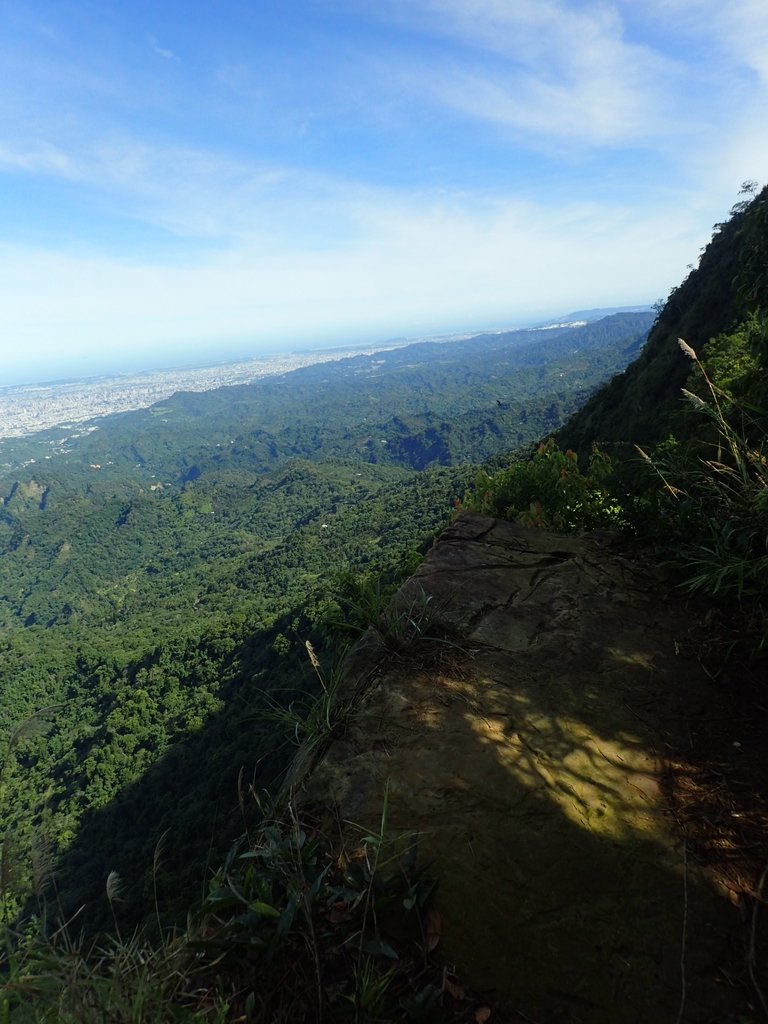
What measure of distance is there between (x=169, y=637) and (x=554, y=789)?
7128cm

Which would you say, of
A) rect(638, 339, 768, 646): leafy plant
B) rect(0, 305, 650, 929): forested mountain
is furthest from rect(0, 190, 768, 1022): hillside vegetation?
rect(0, 305, 650, 929): forested mountain

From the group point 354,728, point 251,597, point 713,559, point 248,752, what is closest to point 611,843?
point 354,728

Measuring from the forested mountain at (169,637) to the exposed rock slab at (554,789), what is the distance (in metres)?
0.72

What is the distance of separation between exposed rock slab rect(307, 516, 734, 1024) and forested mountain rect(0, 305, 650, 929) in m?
0.72

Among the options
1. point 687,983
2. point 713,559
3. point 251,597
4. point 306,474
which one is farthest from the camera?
point 306,474

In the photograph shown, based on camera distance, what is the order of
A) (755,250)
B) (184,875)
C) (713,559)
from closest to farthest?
→ (713,559) < (755,250) < (184,875)

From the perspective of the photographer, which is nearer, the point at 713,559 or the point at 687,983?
the point at 687,983

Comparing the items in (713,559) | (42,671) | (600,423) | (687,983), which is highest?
(713,559)

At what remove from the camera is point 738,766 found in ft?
6.40

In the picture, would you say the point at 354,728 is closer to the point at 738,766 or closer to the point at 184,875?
the point at 738,766

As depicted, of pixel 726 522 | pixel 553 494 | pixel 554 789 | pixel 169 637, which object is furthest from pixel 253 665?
pixel 726 522

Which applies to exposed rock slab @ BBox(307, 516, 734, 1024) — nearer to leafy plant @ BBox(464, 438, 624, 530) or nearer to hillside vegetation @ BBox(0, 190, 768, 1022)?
hillside vegetation @ BBox(0, 190, 768, 1022)

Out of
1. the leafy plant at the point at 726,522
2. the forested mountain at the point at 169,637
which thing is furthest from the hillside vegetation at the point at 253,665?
the forested mountain at the point at 169,637

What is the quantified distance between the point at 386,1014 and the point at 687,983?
36.1 inches
